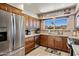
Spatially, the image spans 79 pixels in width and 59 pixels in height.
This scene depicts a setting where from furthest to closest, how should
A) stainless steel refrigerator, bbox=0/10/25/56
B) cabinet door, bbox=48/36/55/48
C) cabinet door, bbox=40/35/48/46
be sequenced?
cabinet door, bbox=40/35/48/46, cabinet door, bbox=48/36/55/48, stainless steel refrigerator, bbox=0/10/25/56

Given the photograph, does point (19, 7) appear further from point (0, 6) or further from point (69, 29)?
point (69, 29)

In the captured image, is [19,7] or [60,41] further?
[60,41]

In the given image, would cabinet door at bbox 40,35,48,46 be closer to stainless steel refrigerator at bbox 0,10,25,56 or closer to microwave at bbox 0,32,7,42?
stainless steel refrigerator at bbox 0,10,25,56

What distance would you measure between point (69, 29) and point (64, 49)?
891 mm

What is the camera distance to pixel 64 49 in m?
3.30

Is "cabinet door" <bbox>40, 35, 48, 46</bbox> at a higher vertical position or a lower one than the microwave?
lower

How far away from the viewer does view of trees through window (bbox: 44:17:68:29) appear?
3.77 meters

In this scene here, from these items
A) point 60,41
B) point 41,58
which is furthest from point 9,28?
point 60,41

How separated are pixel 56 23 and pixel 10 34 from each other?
8.86ft

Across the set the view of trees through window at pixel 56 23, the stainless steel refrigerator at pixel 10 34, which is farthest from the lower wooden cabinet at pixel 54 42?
the stainless steel refrigerator at pixel 10 34

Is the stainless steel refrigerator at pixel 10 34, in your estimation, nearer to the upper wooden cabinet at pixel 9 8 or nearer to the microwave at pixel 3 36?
the microwave at pixel 3 36

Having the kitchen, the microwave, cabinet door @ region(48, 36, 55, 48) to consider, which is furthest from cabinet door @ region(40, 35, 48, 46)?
the microwave

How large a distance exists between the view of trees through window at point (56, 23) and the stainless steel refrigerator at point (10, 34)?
7.52 ft

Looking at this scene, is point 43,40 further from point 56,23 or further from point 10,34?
point 10,34
